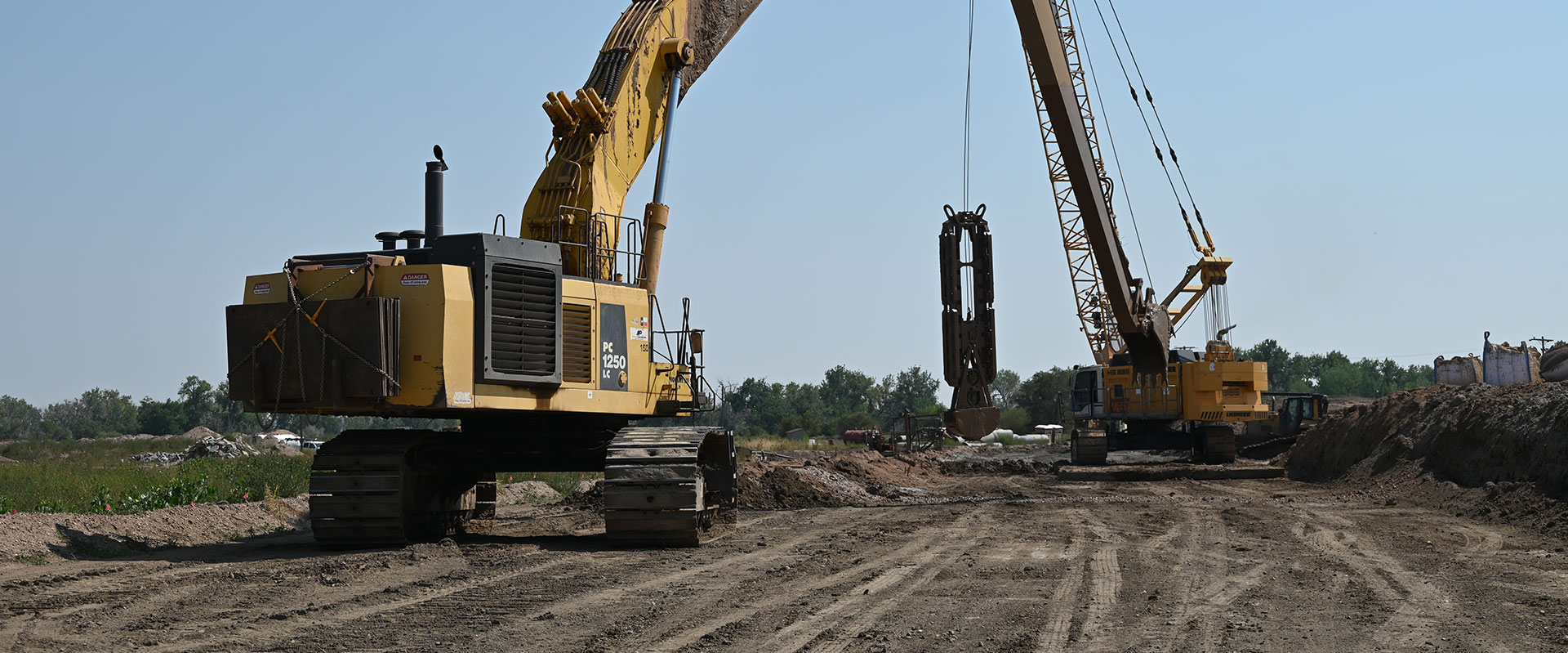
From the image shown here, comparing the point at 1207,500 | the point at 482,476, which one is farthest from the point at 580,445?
the point at 1207,500

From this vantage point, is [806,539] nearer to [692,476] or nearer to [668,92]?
[692,476]

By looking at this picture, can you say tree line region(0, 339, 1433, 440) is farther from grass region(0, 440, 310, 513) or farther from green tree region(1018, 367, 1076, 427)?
grass region(0, 440, 310, 513)

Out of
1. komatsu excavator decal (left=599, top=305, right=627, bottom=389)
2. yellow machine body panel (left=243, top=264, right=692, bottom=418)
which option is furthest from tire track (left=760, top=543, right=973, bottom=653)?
yellow machine body panel (left=243, top=264, right=692, bottom=418)

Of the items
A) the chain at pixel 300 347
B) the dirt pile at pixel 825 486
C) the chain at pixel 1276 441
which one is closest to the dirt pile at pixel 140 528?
the chain at pixel 300 347

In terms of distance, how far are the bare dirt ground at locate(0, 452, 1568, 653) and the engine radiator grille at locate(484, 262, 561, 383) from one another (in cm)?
175

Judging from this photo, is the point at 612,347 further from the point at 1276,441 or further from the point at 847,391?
the point at 847,391

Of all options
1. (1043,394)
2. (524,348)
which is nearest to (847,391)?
(1043,394)

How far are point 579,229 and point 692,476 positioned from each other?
3348mm

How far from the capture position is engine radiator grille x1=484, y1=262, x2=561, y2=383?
12.2 meters

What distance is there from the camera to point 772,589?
9.98m

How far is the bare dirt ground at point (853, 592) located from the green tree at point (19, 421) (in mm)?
121863

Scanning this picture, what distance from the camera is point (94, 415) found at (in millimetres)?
136375

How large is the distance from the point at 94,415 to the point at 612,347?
142155mm

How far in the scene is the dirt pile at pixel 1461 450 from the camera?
1734 centimetres
